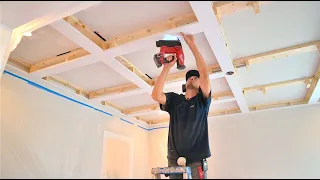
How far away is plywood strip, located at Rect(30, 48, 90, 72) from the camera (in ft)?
9.85

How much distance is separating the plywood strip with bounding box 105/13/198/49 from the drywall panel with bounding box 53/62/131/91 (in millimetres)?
569

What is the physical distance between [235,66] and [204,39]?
742 mm

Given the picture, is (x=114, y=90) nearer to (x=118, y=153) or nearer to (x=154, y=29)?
(x=118, y=153)

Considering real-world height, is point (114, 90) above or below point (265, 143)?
above

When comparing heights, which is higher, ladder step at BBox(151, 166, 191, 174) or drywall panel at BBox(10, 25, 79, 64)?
drywall panel at BBox(10, 25, 79, 64)

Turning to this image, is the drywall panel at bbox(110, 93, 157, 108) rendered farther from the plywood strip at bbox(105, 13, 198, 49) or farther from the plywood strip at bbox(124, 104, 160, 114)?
the plywood strip at bbox(105, 13, 198, 49)

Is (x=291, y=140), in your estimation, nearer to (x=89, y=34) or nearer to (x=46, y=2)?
(x=89, y=34)

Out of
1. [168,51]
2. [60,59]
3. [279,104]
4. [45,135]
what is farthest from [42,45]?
[279,104]

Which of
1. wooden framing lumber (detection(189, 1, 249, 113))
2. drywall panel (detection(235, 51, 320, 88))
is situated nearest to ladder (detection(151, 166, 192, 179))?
wooden framing lumber (detection(189, 1, 249, 113))

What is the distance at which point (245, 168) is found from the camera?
4.66m

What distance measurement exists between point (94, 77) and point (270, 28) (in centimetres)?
234

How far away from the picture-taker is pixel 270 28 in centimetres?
261

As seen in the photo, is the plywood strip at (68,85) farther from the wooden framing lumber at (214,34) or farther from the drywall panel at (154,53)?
the wooden framing lumber at (214,34)

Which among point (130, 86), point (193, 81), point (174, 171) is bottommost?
point (174, 171)
